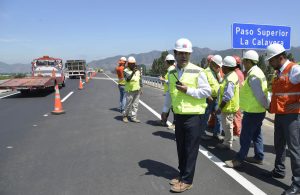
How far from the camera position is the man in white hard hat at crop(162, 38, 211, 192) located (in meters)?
4.19

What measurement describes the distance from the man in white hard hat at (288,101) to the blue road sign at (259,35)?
8195 millimetres

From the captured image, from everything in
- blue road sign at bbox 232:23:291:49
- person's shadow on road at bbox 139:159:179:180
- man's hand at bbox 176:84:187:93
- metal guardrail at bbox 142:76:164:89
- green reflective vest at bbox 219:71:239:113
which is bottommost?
person's shadow on road at bbox 139:159:179:180

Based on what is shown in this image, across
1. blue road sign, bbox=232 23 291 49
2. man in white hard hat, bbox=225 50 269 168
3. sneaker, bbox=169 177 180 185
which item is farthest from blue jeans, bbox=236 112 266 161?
blue road sign, bbox=232 23 291 49

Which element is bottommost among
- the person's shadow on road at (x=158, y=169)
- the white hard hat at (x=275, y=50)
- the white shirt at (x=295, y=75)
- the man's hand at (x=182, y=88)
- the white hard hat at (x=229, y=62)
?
the person's shadow on road at (x=158, y=169)

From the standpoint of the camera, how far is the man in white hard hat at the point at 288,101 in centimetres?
419

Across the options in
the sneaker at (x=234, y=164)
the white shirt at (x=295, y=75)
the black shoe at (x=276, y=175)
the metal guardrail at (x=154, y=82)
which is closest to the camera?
the white shirt at (x=295, y=75)

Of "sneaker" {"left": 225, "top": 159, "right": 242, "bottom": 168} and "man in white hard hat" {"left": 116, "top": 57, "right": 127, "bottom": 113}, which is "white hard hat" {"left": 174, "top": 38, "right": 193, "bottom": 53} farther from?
"man in white hard hat" {"left": 116, "top": 57, "right": 127, "bottom": 113}

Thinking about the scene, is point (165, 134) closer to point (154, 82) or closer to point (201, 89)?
point (201, 89)

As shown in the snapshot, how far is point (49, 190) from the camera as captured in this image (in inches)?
174

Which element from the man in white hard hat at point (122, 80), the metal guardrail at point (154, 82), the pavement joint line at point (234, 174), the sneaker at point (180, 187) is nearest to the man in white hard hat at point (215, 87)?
the pavement joint line at point (234, 174)

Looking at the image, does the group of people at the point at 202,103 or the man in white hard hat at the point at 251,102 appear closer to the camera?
the group of people at the point at 202,103

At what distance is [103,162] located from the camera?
566 centimetres

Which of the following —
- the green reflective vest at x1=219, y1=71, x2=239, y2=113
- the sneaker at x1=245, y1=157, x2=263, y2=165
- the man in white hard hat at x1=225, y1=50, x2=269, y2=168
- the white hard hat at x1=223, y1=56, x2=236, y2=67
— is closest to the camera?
the man in white hard hat at x1=225, y1=50, x2=269, y2=168

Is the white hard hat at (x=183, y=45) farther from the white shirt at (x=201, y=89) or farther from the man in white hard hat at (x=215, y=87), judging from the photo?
the man in white hard hat at (x=215, y=87)
